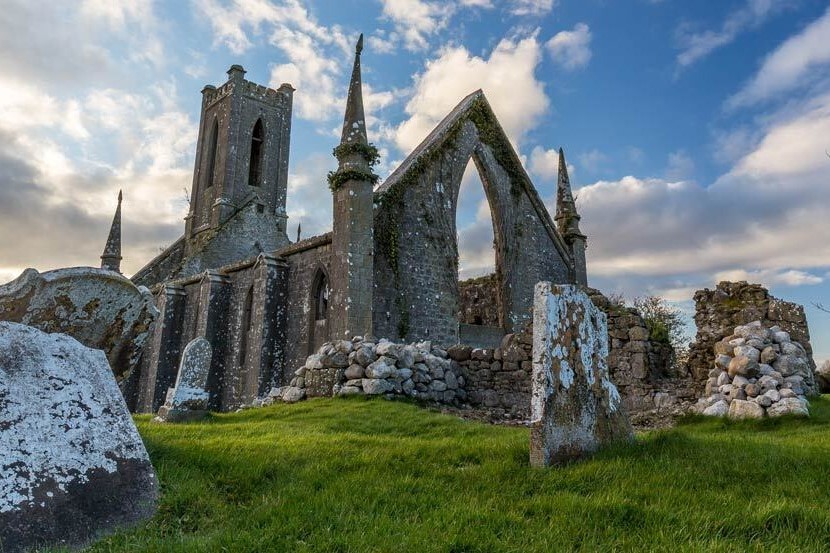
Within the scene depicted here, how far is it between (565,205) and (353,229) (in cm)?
1091

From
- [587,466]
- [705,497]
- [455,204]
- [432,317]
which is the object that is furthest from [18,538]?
→ [455,204]

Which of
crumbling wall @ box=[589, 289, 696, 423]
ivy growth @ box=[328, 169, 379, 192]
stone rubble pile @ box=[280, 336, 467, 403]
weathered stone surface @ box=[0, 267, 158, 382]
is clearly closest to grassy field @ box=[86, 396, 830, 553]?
weathered stone surface @ box=[0, 267, 158, 382]

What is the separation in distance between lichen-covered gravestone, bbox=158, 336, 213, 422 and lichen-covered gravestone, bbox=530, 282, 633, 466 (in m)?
6.97

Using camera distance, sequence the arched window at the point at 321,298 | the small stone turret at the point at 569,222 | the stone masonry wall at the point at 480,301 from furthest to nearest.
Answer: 1. the small stone turret at the point at 569,222
2. the stone masonry wall at the point at 480,301
3. the arched window at the point at 321,298

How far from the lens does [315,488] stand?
14.3 ft

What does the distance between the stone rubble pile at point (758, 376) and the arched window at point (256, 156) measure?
26679 millimetres

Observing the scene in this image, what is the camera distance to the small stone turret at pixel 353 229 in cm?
1316

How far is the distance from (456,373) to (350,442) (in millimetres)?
5757

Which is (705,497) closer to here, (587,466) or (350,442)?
(587,466)

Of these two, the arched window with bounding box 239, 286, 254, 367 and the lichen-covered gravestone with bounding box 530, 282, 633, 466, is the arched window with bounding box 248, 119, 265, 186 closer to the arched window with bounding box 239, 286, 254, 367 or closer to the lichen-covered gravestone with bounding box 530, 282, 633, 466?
the arched window with bounding box 239, 286, 254, 367

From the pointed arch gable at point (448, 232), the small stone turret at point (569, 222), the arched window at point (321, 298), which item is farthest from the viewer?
the small stone turret at point (569, 222)

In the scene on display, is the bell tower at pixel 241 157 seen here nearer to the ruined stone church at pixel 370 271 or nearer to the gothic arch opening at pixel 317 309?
the ruined stone church at pixel 370 271

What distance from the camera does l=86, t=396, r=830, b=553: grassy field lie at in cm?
331

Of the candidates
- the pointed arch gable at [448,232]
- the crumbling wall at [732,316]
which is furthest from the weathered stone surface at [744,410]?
the pointed arch gable at [448,232]
